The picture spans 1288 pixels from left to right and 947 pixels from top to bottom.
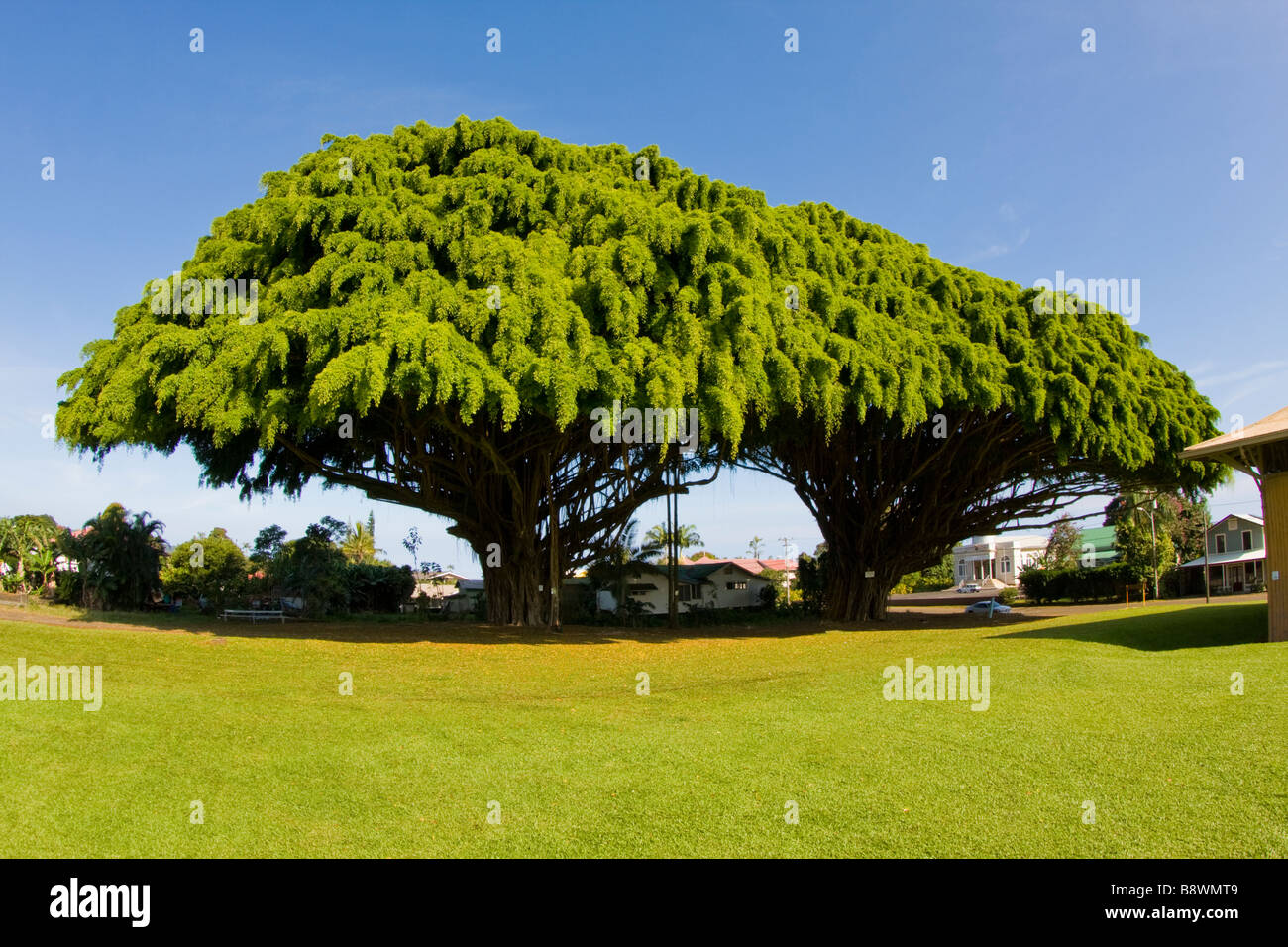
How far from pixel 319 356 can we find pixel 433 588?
32.2 meters

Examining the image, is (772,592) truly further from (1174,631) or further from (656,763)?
(656,763)

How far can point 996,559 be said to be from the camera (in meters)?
73.6

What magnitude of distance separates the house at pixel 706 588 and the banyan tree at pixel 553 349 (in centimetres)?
1368

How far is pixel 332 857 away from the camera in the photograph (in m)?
5.85

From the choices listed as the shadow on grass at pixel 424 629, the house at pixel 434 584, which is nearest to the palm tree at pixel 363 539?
the house at pixel 434 584

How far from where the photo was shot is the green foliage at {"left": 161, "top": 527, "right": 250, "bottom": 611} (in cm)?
3275

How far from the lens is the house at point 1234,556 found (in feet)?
159

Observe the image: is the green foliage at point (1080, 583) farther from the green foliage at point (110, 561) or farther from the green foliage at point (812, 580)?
the green foliage at point (110, 561)

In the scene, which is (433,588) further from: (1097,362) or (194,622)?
(1097,362)

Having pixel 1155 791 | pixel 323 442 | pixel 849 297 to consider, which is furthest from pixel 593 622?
pixel 1155 791

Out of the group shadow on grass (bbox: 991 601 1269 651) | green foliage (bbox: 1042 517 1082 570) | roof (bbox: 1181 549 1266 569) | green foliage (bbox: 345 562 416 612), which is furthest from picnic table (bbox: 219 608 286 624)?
roof (bbox: 1181 549 1266 569)
